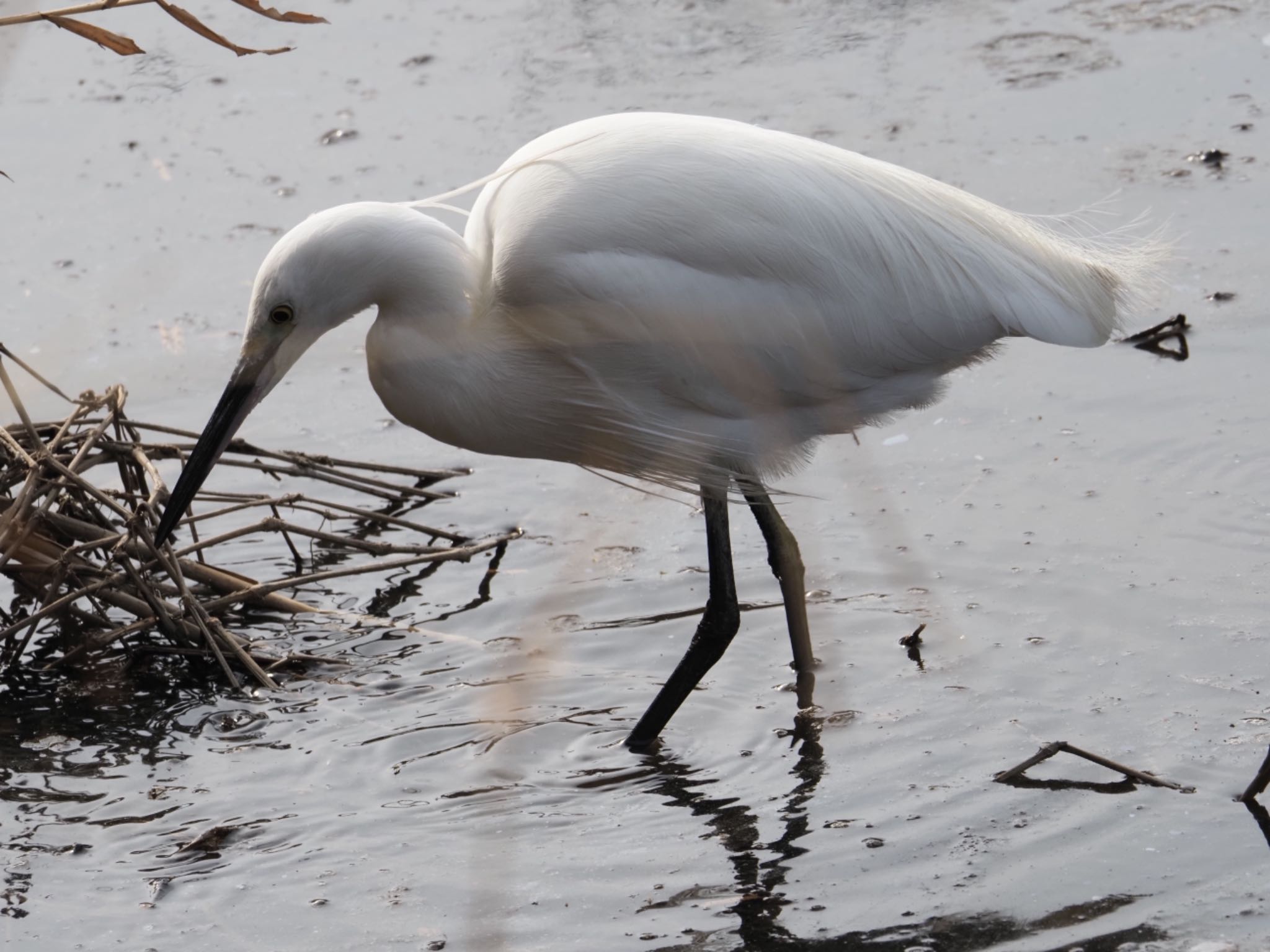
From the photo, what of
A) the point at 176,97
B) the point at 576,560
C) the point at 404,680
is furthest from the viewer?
the point at 176,97

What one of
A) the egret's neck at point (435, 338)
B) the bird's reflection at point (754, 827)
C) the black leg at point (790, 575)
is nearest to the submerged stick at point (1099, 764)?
the bird's reflection at point (754, 827)

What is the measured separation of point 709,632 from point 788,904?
758 millimetres

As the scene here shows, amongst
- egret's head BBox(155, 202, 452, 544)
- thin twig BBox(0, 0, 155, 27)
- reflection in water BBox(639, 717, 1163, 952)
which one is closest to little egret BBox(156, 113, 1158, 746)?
egret's head BBox(155, 202, 452, 544)

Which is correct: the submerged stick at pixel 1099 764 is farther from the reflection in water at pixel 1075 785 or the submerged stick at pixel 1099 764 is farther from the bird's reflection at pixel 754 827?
the bird's reflection at pixel 754 827

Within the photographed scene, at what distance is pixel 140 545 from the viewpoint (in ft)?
11.1

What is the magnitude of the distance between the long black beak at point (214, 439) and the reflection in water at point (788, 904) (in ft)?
3.33

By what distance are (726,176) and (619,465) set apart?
607mm

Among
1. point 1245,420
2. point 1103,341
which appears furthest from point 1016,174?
point 1103,341

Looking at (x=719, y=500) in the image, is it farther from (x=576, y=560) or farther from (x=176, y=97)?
(x=176, y=97)

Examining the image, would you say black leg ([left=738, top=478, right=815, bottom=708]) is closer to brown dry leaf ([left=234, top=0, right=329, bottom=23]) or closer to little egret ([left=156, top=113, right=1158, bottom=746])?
little egret ([left=156, top=113, right=1158, bottom=746])

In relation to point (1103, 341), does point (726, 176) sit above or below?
above

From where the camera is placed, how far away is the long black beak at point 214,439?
2820 mm

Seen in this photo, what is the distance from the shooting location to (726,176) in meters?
2.92

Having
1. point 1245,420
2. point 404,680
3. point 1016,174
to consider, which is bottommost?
point 404,680
